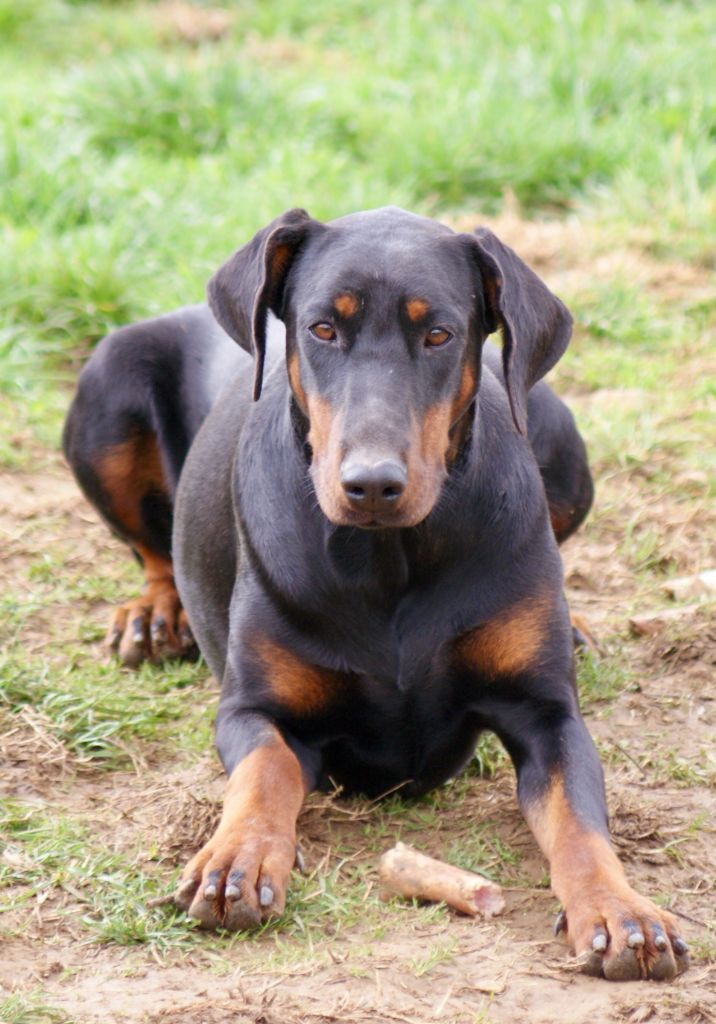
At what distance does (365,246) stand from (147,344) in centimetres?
179

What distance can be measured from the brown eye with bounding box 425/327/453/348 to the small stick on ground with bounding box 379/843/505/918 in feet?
3.48

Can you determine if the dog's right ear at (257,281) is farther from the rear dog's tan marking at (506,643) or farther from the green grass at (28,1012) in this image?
the green grass at (28,1012)

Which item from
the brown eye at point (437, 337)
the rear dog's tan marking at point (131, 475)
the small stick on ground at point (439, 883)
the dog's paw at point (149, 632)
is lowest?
the dog's paw at point (149, 632)

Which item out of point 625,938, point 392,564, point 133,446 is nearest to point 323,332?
point 392,564

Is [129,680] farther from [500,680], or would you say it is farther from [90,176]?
[90,176]

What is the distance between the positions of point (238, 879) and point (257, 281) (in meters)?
1.30

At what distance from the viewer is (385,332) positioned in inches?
134

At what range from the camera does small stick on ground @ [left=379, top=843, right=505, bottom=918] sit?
332 centimetres

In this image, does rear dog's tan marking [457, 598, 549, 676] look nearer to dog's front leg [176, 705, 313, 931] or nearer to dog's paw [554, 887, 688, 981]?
dog's front leg [176, 705, 313, 931]

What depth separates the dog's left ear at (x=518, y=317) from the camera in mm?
3539

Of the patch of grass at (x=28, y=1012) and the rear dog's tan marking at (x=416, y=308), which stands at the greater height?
the rear dog's tan marking at (x=416, y=308)

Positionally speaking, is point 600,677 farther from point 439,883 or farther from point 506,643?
point 439,883

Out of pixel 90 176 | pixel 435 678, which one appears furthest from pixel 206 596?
pixel 90 176

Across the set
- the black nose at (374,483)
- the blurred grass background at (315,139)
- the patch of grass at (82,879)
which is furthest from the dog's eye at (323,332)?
the blurred grass background at (315,139)
